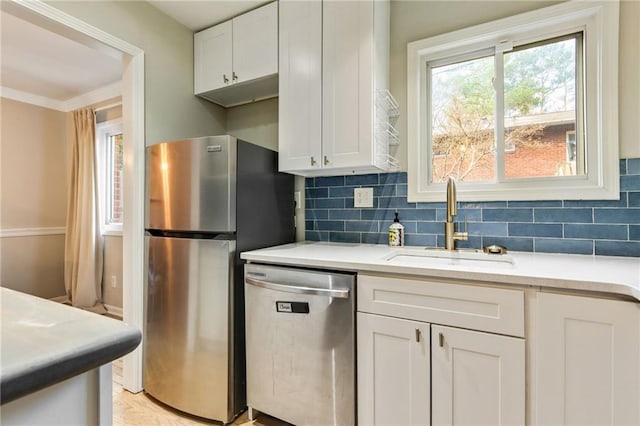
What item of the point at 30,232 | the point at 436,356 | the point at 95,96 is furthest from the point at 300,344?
the point at 30,232

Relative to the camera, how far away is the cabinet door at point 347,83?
1679mm

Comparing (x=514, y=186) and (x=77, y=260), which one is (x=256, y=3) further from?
(x=77, y=260)

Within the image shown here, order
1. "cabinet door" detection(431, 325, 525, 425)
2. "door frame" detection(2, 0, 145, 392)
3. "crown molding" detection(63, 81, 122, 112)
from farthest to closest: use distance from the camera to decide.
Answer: "crown molding" detection(63, 81, 122, 112), "door frame" detection(2, 0, 145, 392), "cabinet door" detection(431, 325, 525, 425)

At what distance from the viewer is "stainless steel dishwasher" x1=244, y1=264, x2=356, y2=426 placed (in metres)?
1.40

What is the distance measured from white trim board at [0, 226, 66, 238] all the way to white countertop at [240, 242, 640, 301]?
333 cm

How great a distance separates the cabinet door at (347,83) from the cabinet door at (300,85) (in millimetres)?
49

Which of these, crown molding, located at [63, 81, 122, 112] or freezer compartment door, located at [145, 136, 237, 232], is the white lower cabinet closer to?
freezer compartment door, located at [145, 136, 237, 232]

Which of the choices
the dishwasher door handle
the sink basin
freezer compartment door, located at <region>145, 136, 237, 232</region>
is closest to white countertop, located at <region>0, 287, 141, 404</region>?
the dishwasher door handle

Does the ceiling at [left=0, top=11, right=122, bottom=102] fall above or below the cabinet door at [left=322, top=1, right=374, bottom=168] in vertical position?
above

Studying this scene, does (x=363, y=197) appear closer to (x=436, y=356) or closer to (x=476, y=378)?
(x=436, y=356)

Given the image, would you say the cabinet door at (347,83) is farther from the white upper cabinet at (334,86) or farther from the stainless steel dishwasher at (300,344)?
the stainless steel dishwasher at (300,344)

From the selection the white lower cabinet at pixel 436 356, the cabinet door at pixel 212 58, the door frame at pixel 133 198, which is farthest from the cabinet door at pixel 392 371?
the cabinet door at pixel 212 58

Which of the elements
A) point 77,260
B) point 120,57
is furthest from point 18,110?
point 120,57

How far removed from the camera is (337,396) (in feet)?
4.64
